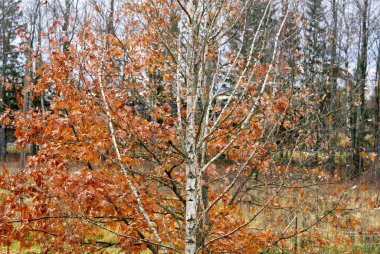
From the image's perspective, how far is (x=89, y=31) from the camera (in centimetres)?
505

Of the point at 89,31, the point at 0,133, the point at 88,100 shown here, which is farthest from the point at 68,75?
the point at 0,133

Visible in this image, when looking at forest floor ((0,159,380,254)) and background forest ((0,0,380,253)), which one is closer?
background forest ((0,0,380,253))

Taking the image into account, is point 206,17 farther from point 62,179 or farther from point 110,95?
point 62,179

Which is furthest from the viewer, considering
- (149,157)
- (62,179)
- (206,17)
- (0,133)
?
(0,133)

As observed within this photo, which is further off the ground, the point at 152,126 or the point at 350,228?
the point at 152,126

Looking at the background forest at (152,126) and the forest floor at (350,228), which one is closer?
the background forest at (152,126)

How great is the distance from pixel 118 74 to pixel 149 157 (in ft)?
3.48

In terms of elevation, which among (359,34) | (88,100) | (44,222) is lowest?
(44,222)

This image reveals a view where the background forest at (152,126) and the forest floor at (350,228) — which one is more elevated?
the background forest at (152,126)

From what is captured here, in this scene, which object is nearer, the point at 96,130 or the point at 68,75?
the point at 96,130

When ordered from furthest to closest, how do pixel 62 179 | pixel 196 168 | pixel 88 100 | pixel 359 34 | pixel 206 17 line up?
pixel 359 34
pixel 88 100
pixel 62 179
pixel 206 17
pixel 196 168

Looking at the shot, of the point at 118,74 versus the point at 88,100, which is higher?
the point at 118,74

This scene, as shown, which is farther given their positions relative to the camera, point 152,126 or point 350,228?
point 350,228

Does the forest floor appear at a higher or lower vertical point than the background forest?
lower
